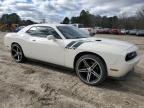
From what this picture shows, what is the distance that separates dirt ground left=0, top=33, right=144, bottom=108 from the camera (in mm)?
3646

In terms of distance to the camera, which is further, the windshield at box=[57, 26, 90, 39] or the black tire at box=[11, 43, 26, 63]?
the black tire at box=[11, 43, 26, 63]

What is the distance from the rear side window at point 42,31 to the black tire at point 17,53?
697 mm

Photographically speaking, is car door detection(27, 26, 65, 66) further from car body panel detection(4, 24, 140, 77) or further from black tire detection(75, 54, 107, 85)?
black tire detection(75, 54, 107, 85)

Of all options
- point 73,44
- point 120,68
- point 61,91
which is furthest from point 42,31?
point 120,68

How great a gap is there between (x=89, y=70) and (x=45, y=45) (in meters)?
1.55

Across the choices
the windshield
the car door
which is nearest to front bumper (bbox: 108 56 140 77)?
the car door

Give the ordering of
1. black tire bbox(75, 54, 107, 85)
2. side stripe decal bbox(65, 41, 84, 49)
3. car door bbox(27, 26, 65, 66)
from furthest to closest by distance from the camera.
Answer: car door bbox(27, 26, 65, 66) → side stripe decal bbox(65, 41, 84, 49) → black tire bbox(75, 54, 107, 85)

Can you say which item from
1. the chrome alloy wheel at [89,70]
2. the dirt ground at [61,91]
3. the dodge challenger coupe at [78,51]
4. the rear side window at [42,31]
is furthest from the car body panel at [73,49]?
the dirt ground at [61,91]

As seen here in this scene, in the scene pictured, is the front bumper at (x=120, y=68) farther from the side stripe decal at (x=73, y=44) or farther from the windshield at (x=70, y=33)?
the windshield at (x=70, y=33)

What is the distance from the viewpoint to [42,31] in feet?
19.0

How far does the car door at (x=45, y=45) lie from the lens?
5.16 m

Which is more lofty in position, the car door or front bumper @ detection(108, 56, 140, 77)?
the car door

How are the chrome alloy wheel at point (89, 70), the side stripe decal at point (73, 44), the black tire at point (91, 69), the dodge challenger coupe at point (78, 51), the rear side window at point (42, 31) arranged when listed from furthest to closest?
the rear side window at point (42, 31), the side stripe decal at point (73, 44), the chrome alloy wheel at point (89, 70), the black tire at point (91, 69), the dodge challenger coupe at point (78, 51)

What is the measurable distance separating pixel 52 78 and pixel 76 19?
2669 inches
